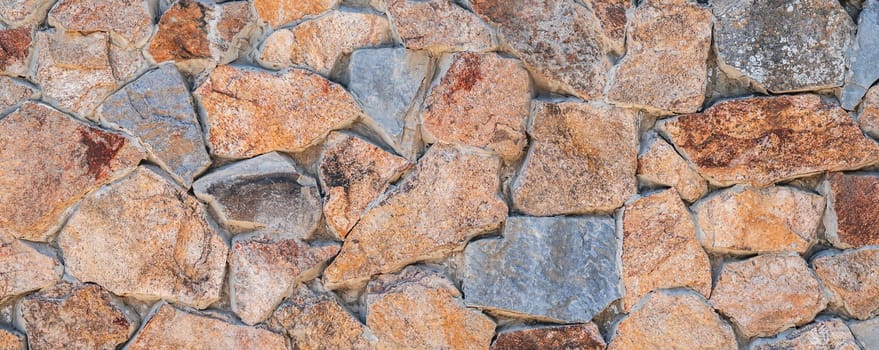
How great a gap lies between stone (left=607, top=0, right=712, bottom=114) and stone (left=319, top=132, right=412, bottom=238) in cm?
49

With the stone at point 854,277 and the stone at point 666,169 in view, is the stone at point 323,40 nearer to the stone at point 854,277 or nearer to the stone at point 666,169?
the stone at point 666,169

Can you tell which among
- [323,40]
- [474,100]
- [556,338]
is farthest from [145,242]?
[556,338]

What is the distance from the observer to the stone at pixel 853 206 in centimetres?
157

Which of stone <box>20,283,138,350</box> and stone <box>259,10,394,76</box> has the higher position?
stone <box>259,10,394,76</box>

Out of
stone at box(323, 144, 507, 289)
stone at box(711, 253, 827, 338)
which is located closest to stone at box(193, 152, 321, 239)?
stone at box(323, 144, 507, 289)

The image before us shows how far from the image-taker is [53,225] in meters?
1.51

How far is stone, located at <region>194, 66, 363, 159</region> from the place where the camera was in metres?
1.51

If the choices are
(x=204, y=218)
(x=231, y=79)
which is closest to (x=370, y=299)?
(x=204, y=218)

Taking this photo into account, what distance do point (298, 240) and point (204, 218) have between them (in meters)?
0.20

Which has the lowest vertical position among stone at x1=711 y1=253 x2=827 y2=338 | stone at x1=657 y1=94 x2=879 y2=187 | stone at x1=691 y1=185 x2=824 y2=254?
stone at x1=711 y1=253 x2=827 y2=338

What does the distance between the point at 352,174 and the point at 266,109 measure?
22 cm

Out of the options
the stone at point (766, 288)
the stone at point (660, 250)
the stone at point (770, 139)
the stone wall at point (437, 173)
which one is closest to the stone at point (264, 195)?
the stone wall at point (437, 173)

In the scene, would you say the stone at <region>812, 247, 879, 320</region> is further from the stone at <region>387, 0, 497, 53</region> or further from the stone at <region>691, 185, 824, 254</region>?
the stone at <region>387, 0, 497, 53</region>

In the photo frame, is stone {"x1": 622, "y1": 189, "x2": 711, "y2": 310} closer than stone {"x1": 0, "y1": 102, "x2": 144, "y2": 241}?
No
